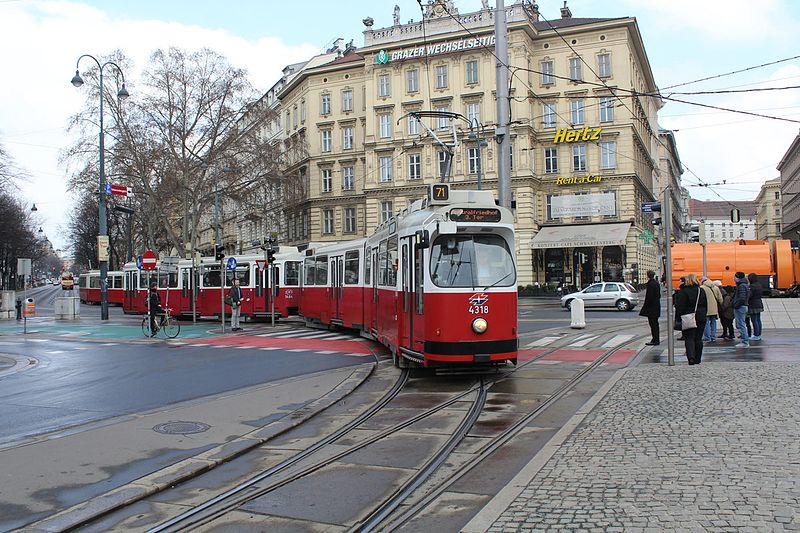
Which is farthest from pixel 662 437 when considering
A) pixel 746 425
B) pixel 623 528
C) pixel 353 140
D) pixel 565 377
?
pixel 353 140

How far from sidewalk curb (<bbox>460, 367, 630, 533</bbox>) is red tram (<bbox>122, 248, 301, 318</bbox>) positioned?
71.3ft

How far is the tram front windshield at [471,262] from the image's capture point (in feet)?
39.9

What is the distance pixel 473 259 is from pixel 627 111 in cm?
4322

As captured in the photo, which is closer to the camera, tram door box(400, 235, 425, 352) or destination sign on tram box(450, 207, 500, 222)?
destination sign on tram box(450, 207, 500, 222)

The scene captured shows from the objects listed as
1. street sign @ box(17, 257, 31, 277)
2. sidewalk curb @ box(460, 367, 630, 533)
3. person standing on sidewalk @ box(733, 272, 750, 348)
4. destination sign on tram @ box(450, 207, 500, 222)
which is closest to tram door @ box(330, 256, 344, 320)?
destination sign on tram @ box(450, 207, 500, 222)

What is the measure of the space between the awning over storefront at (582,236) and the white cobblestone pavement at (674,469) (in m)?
38.6

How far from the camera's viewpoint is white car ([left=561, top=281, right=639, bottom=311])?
3522cm

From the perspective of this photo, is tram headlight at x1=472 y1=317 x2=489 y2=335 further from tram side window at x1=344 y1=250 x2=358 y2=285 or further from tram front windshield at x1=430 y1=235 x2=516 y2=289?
tram side window at x1=344 y1=250 x2=358 y2=285

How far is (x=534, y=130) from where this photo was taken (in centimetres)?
5222

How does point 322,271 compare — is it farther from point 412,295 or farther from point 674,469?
point 674,469

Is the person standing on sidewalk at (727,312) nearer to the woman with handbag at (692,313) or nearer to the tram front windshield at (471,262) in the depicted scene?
the woman with handbag at (692,313)

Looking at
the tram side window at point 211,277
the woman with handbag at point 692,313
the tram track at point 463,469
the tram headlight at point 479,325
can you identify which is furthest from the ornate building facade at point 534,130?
the tram track at point 463,469

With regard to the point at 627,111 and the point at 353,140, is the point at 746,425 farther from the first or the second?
the point at 353,140

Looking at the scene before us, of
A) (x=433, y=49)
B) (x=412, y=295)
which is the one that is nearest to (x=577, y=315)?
(x=412, y=295)
